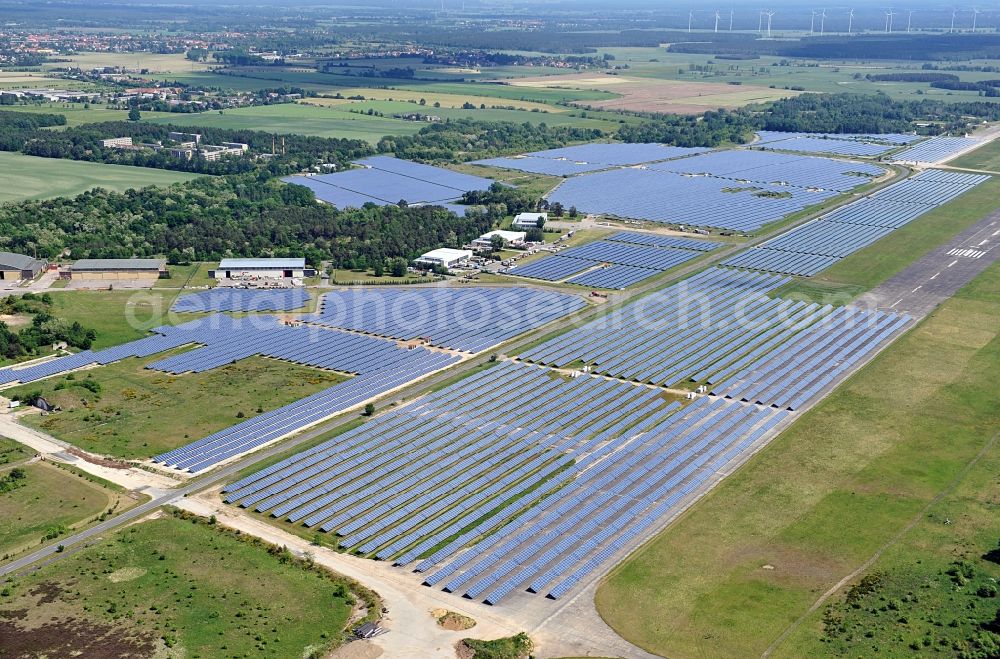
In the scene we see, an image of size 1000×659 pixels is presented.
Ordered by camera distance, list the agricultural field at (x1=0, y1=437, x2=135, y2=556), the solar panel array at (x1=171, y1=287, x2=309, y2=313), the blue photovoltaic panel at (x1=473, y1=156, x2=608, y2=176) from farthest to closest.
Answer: the blue photovoltaic panel at (x1=473, y1=156, x2=608, y2=176) → the solar panel array at (x1=171, y1=287, x2=309, y2=313) → the agricultural field at (x1=0, y1=437, x2=135, y2=556)

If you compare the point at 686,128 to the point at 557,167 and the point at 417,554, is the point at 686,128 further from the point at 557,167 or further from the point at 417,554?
the point at 417,554

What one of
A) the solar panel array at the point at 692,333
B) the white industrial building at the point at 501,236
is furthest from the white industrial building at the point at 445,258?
the solar panel array at the point at 692,333

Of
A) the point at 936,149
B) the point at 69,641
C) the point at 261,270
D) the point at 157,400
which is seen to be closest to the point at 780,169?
the point at 936,149

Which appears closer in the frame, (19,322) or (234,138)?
(19,322)

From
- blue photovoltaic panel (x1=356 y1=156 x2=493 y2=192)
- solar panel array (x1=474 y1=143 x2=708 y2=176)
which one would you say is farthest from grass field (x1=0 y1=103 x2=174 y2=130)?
solar panel array (x1=474 y1=143 x2=708 y2=176)

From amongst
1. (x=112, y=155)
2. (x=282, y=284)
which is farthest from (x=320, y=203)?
(x=112, y=155)

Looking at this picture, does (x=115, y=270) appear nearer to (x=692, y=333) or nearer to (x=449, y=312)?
(x=449, y=312)

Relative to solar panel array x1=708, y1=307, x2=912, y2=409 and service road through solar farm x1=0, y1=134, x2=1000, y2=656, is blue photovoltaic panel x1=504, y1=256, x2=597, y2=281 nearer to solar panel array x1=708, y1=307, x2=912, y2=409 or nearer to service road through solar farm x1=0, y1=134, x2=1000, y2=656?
service road through solar farm x1=0, y1=134, x2=1000, y2=656

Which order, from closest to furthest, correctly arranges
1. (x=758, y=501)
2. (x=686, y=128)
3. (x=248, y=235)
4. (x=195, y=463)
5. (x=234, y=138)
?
(x=758, y=501) < (x=195, y=463) < (x=248, y=235) < (x=234, y=138) < (x=686, y=128)
